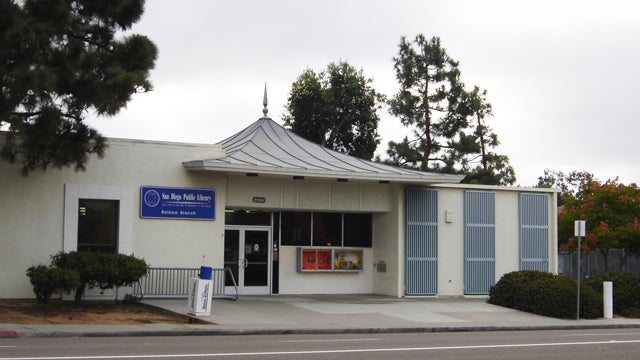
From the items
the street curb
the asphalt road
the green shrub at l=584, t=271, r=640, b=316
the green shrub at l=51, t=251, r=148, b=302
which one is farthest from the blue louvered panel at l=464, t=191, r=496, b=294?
the green shrub at l=51, t=251, r=148, b=302

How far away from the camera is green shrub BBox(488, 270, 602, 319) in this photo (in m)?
24.9

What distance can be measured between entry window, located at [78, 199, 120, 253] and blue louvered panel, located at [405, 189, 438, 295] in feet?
32.0

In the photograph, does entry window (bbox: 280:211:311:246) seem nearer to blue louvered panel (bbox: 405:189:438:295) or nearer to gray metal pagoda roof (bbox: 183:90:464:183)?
gray metal pagoda roof (bbox: 183:90:464:183)

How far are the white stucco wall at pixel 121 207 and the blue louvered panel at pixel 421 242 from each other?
661 cm

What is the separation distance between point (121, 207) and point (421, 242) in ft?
33.4

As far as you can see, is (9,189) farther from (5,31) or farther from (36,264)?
(5,31)

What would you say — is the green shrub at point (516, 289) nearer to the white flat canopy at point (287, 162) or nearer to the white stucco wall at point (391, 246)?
the white stucco wall at point (391, 246)

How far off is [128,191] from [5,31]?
743 centimetres

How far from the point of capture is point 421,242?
28656mm

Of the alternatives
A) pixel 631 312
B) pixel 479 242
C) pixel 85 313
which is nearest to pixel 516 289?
pixel 479 242

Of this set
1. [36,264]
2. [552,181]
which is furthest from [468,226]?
[552,181]

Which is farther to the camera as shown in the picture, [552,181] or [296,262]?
[552,181]

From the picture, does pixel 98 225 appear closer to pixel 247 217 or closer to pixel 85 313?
pixel 85 313

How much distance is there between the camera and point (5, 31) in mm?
17938
